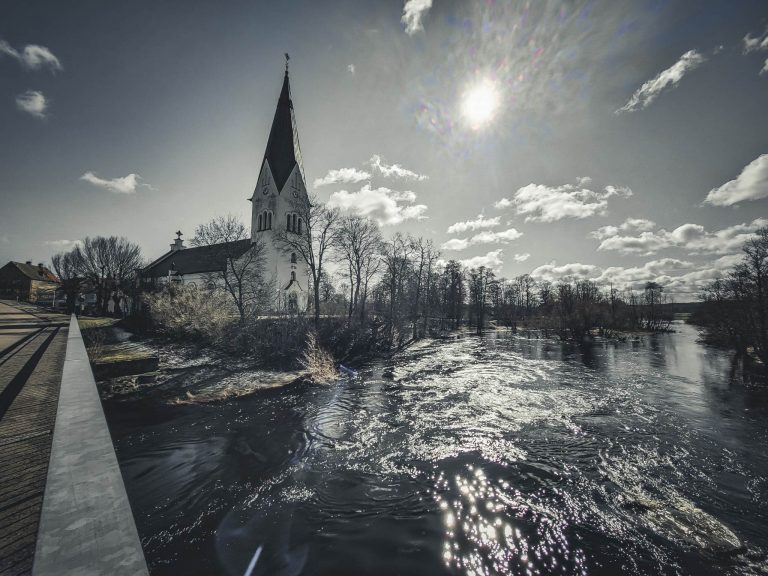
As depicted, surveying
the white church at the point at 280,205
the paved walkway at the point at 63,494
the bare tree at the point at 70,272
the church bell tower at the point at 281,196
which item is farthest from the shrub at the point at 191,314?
the bare tree at the point at 70,272

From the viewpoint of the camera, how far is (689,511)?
16.7ft

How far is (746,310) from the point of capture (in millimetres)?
23109

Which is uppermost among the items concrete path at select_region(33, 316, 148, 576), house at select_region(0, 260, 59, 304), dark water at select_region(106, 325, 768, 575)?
house at select_region(0, 260, 59, 304)

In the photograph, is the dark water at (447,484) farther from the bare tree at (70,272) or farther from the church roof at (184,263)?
the bare tree at (70,272)

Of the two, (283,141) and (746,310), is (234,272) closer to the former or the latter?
(283,141)

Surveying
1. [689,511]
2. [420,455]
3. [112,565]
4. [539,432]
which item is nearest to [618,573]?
[689,511]

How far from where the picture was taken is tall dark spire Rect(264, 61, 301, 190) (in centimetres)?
3894

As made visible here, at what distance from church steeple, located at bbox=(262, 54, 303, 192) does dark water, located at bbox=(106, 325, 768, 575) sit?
1415 inches

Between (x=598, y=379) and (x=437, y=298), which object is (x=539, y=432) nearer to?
(x=598, y=379)

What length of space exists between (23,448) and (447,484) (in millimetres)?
6397

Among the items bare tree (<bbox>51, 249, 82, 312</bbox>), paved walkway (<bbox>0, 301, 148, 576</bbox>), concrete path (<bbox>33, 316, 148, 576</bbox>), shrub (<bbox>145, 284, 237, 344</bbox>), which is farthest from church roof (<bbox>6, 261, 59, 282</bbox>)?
concrete path (<bbox>33, 316, 148, 576</bbox>)

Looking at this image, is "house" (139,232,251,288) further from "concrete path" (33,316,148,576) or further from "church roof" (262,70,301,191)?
"concrete path" (33,316,148,576)

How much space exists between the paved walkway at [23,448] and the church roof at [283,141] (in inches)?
1413

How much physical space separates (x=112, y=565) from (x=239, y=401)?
31.4 ft
